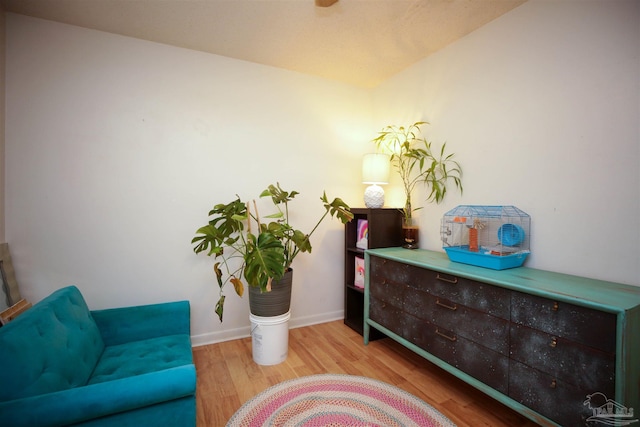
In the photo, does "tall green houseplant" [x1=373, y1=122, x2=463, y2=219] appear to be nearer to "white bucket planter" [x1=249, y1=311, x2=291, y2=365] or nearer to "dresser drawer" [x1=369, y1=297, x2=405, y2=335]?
"dresser drawer" [x1=369, y1=297, x2=405, y2=335]

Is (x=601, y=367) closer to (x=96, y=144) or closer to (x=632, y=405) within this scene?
(x=632, y=405)

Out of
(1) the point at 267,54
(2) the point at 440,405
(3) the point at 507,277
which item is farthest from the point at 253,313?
(1) the point at 267,54

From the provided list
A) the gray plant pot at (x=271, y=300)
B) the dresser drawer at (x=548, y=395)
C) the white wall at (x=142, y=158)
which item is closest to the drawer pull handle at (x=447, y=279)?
the dresser drawer at (x=548, y=395)

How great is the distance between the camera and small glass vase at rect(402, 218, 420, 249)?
261cm

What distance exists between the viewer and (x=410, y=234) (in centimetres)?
261

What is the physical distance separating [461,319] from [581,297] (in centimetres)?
62

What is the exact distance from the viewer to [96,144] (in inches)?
86.7

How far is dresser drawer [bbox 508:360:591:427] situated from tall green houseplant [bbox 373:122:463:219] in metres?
1.35

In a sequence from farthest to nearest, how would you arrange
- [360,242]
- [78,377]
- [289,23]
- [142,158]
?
1. [360,242]
2. [142,158]
3. [289,23]
4. [78,377]

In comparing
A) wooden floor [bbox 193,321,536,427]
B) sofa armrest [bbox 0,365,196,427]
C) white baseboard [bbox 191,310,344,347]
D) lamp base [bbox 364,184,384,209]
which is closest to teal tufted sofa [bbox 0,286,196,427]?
sofa armrest [bbox 0,365,196,427]

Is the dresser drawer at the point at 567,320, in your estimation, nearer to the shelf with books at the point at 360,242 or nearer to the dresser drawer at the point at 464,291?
the dresser drawer at the point at 464,291

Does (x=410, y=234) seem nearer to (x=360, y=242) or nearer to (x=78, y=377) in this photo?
(x=360, y=242)

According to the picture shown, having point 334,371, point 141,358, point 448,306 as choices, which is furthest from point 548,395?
point 141,358

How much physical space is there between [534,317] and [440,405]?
83 cm
